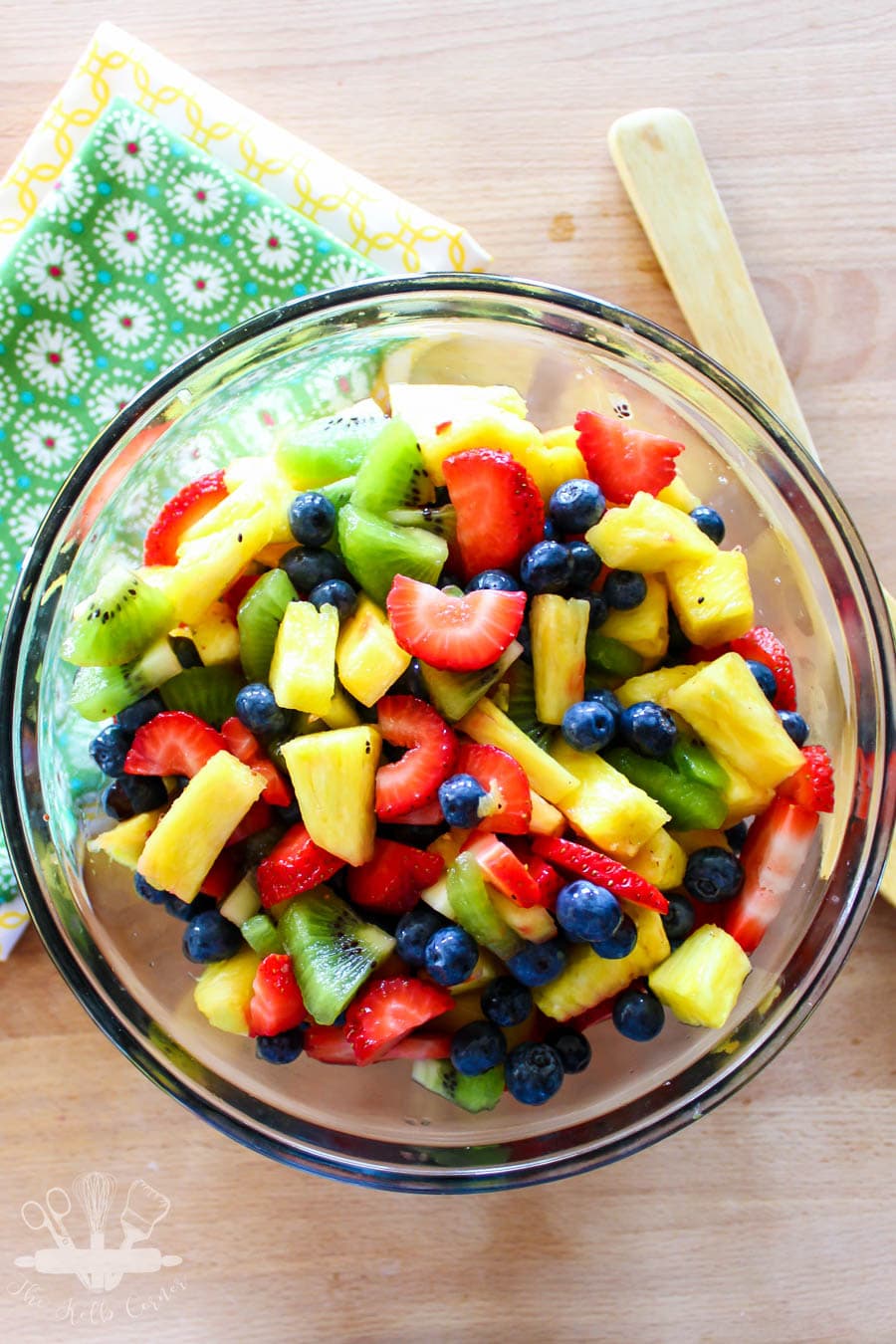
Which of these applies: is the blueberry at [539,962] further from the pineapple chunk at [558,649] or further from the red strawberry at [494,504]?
the red strawberry at [494,504]

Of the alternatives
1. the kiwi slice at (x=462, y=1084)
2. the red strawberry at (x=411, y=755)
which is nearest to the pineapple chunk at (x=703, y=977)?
the kiwi slice at (x=462, y=1084)

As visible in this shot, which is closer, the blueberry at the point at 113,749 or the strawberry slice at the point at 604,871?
the strawberry slice at the point at 604,871

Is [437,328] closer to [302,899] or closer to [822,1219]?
[302,899]

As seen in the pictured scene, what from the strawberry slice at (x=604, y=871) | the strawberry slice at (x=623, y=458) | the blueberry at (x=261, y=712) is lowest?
the strawberry slice at (x=604, y=871)

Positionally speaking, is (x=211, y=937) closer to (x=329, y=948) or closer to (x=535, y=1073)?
(x=329, y=948)

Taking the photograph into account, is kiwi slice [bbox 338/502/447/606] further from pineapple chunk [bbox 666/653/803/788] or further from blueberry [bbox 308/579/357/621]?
pineapple chunk [bbox 666/653/803/788]

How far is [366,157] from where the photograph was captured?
5.31 feet

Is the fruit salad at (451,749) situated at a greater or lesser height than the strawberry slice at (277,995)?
greater

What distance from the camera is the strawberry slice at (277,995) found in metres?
1.15

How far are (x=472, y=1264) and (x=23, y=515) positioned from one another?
129 centimetres

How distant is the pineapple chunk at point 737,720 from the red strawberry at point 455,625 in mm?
214

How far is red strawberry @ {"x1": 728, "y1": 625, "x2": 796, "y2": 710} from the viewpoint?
1.26 m

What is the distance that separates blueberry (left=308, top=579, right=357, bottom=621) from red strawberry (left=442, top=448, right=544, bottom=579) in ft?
0.46

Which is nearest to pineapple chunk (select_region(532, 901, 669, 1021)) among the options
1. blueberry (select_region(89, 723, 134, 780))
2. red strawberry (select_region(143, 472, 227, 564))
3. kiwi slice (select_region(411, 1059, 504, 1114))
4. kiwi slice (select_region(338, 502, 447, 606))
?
kiwi slice (select_region(411, 1059, 504, 1114))
